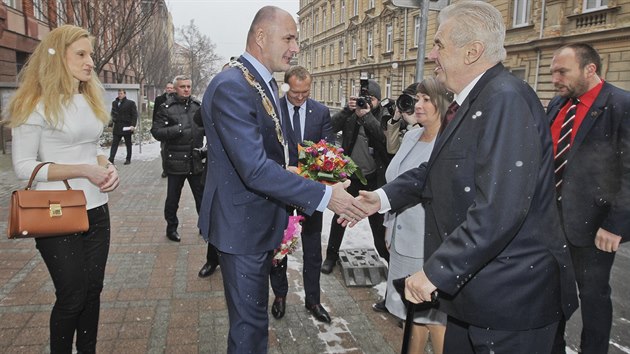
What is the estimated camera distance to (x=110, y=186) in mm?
2828

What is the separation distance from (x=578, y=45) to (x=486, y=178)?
2235mm

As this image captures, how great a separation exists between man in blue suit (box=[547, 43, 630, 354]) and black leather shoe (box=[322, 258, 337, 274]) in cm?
251

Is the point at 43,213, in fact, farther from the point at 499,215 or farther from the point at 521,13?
the point at 521,13

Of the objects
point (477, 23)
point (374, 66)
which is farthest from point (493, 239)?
point (374, 66)

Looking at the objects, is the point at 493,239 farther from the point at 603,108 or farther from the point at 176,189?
the point at 176,189

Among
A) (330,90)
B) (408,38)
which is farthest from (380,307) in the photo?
(330,90)

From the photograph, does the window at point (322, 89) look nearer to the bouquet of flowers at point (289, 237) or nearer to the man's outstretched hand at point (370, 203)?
the bouquet of flowers at point (289, 237)

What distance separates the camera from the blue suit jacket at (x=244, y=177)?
2330mm

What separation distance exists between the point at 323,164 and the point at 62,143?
165 cm

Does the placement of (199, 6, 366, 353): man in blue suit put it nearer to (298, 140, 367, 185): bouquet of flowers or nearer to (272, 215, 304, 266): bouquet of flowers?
(298, 140, 367, 185): bouquet of flowers

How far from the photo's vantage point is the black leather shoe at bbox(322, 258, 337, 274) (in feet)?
16.4

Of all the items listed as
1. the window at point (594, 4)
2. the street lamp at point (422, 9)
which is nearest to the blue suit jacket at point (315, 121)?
the street lamp at point (422, 9)

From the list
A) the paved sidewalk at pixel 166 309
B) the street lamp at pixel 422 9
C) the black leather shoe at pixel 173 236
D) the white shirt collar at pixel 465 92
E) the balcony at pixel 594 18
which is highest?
the balcony at pixel 594 18

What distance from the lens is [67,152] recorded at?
2773 mm
